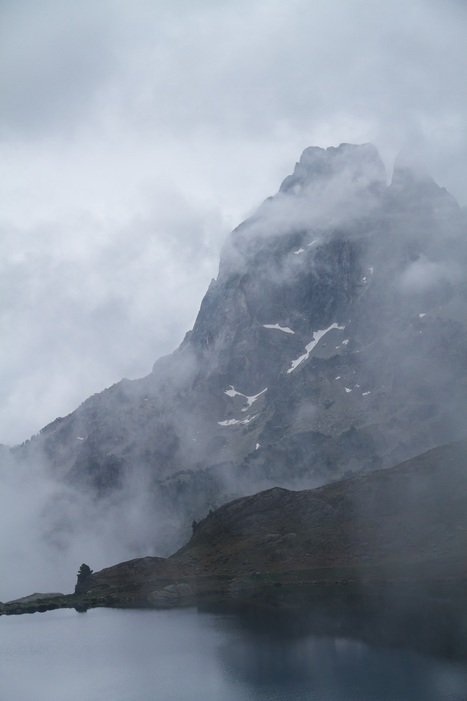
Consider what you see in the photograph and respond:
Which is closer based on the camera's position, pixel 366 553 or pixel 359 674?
pixel 359 674

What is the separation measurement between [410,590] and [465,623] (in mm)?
49668

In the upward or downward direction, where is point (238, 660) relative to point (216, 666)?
upward

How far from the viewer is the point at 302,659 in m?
106

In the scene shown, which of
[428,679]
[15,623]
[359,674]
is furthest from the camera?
[15,623]

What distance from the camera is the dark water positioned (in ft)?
290

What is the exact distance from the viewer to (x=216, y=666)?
355ft

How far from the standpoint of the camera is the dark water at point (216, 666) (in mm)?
88438

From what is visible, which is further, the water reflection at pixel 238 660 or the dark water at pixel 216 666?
the water reflection at pixel 238 660

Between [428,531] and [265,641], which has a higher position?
[428,531]

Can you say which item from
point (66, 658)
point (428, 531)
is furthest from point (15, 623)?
point (428, 531)

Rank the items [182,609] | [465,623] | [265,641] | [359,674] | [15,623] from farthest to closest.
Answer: [15,623] < [182,609] < [265,641] < [465,623] < [359,674]

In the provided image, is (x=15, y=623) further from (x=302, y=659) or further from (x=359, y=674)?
(x=359, y=674)

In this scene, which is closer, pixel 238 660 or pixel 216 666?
pixel 216 666

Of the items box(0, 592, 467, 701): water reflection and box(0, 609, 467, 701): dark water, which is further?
box(0, 592, 467, 701): water reflection
